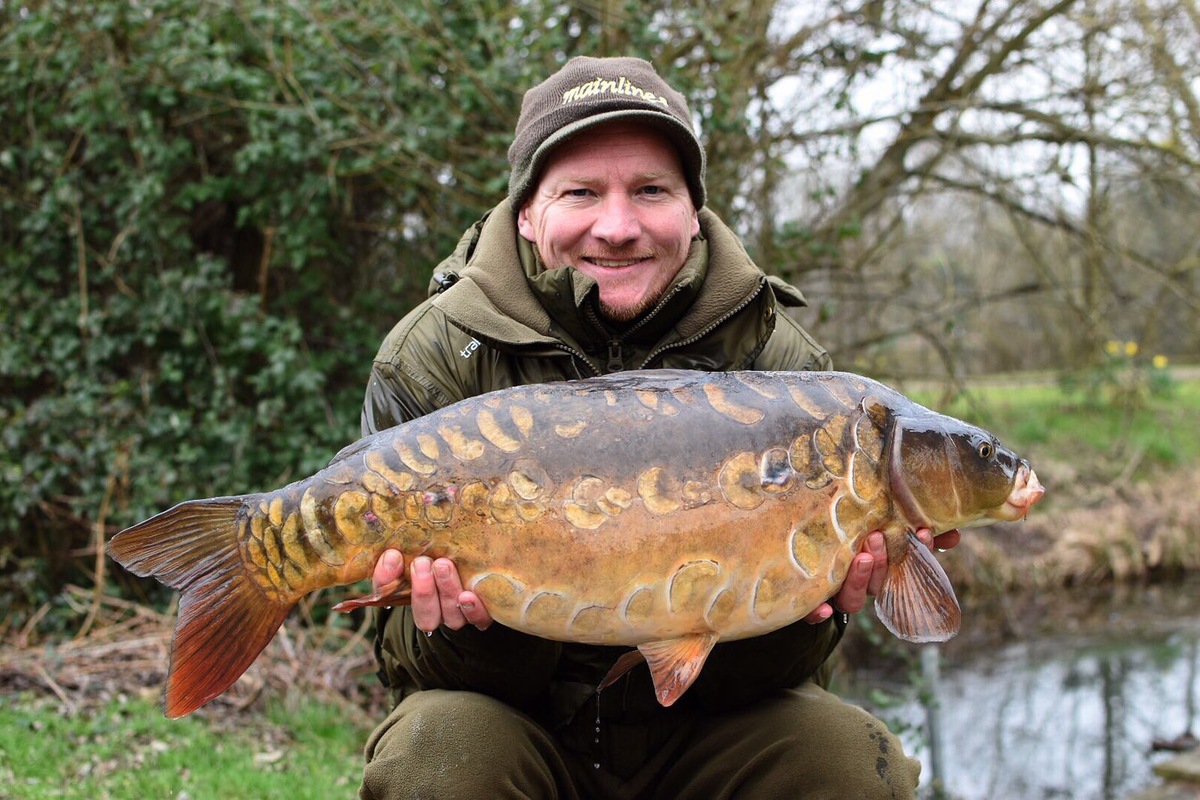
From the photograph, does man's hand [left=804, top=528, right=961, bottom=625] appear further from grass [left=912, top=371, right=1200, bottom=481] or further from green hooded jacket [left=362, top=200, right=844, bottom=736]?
grass [left=912, top=371, right=1200, bottom=481]

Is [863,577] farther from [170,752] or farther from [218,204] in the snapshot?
[218,204]

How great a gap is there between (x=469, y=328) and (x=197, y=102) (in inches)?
114

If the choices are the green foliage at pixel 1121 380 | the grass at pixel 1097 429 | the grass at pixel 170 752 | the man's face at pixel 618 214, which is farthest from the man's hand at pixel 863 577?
the grass at pixel 1097 429

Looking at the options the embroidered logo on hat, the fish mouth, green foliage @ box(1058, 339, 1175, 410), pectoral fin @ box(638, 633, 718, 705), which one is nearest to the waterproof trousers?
pectoral fin @ box(638, 633, 718, 705)

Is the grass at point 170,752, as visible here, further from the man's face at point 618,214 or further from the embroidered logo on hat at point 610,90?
the embroidered logo on hat at point 610,90

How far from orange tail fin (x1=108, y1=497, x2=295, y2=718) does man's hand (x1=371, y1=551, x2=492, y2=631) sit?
0.17 m

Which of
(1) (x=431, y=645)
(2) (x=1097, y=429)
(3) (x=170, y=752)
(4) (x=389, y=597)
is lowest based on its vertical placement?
(3) (x=170, y=752)

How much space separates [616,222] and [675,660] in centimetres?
77

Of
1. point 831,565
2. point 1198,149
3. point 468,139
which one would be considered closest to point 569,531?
point 831,565

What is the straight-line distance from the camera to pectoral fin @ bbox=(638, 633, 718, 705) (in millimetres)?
1601

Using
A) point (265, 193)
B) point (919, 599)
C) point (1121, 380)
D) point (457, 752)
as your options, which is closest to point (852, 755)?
point (919, 599)

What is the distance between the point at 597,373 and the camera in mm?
2020

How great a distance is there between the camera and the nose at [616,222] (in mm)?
1975

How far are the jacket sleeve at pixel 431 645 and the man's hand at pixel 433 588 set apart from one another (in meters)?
0.12
